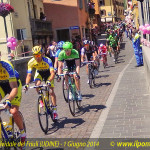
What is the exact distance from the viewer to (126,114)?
7.99 m

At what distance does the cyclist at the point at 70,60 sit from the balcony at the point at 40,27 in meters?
17.0

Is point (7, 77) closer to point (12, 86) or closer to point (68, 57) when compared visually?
point (12, 86)

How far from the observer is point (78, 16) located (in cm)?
3588

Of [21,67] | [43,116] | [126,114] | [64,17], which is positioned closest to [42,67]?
[43,116]

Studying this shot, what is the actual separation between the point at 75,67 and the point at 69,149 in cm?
476

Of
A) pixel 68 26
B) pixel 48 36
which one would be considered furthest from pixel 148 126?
pixel 68 26

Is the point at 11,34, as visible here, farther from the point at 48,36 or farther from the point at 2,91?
the point at 2,91

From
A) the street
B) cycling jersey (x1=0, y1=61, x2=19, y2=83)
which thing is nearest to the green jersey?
the street

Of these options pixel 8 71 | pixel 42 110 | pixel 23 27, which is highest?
pixel 23 27

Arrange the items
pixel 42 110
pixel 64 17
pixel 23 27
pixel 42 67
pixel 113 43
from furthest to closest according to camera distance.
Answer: pixel 64 17, pixel 23 27, pixel 113 43, pixel 42 67, pixel 42 110

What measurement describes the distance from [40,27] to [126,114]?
22.0 meters

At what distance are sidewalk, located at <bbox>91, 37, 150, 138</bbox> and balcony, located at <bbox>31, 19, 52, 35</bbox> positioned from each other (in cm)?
1617

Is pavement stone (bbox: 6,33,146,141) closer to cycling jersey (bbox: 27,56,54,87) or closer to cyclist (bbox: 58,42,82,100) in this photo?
cyclist (bbox: 58,42,82,100)

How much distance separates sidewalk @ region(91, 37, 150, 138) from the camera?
6.55 meters
